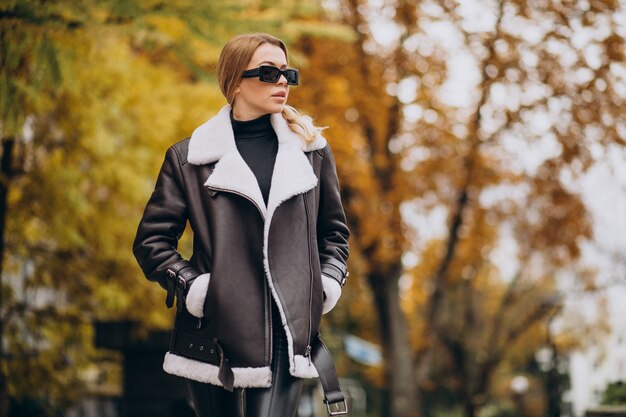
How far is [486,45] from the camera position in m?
14.6

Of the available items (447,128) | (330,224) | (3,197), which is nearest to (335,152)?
(447,128)

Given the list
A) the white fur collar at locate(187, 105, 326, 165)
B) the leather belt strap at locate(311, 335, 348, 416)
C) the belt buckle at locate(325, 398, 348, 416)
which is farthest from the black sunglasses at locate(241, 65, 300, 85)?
the belt buckle at locate(325, 398, 348, 416)

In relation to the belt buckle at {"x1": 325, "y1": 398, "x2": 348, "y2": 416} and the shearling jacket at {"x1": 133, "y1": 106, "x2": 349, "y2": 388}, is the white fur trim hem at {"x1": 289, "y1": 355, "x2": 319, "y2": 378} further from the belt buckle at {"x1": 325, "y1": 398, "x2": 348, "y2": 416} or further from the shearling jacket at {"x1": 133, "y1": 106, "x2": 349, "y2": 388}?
the belt buckle at {"x1": 325, "y1": 398, "x2": 348, "y2": 416}

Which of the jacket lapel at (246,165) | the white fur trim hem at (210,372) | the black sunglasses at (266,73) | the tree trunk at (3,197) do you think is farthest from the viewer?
the tree trunk at (3,197)

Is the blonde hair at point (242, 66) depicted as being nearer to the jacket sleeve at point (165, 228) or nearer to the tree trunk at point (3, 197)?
the jacket sleeve at point (165, 228)

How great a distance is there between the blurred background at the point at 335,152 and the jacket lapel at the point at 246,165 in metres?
3.31

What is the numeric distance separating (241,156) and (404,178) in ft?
39.6

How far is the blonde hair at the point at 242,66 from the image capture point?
3490 mm

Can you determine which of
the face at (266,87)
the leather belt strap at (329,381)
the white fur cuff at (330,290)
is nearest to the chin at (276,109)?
the face at (266,87)

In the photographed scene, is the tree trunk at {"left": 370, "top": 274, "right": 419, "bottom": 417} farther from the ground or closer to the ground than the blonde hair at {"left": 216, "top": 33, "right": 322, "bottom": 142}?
closer to the ground

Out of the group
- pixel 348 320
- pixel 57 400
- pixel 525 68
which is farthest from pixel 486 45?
pixel 348 320

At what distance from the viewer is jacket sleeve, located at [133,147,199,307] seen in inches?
133

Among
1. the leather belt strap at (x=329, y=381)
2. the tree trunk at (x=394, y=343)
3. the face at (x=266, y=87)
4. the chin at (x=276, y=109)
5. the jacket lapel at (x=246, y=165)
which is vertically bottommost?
the tree trunk at (x=394, y=343)

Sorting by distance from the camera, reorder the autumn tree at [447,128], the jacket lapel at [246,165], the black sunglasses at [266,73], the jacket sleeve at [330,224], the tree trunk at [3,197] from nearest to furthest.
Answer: the jacket lapel at [246,165] → the black sunglasses at [266,73] → the jacket sleeve at [330,224] → the tree trunk at [3,197] → the autumn tree at [447,128]
